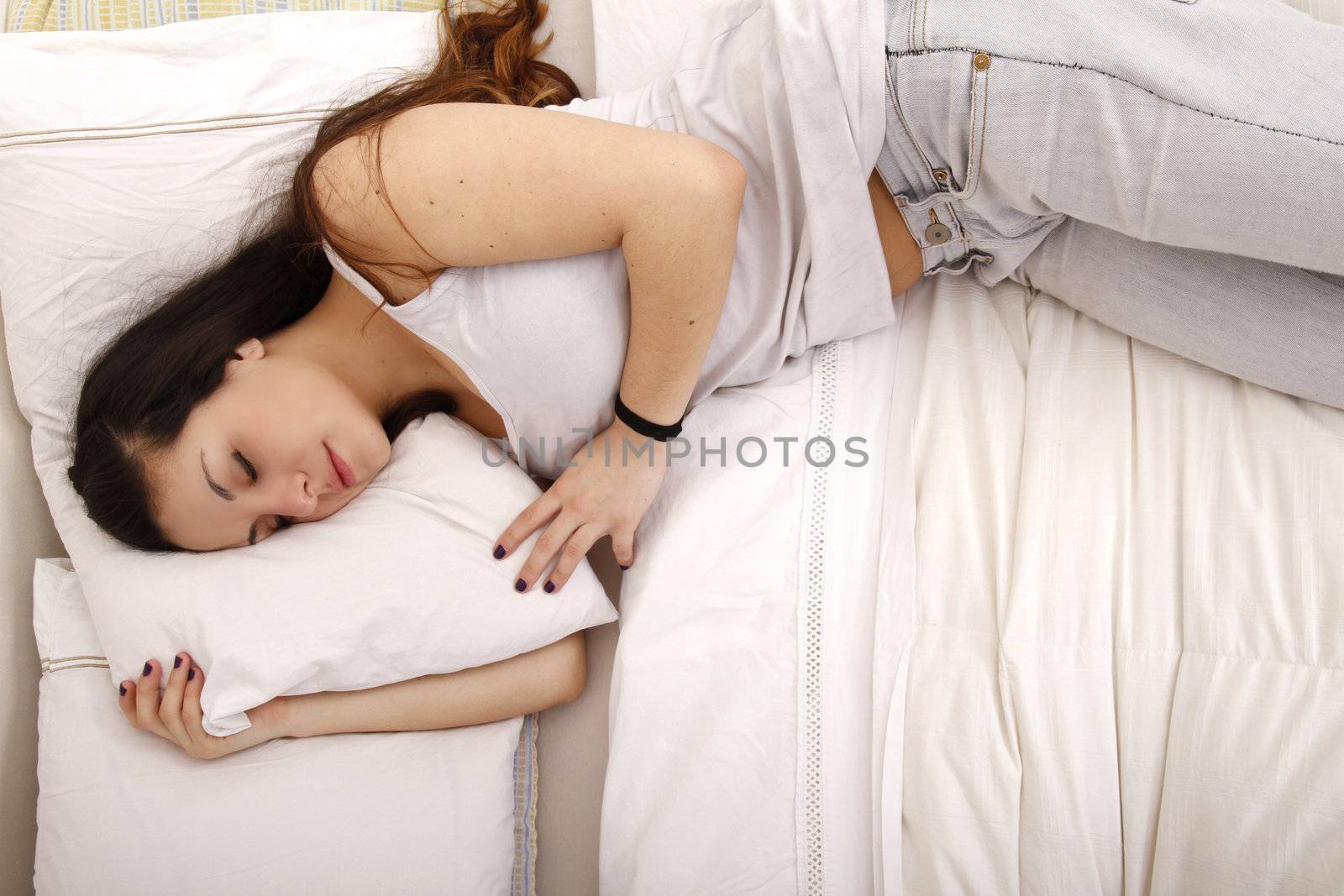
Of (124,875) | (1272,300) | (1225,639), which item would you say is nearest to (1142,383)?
(1272,300)

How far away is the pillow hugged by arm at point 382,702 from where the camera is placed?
40.8 inches

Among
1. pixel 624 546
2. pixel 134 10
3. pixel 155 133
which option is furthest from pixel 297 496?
pixel 134 10

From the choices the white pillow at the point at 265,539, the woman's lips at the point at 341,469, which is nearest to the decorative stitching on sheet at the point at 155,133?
the white pillow at the point at 265,539

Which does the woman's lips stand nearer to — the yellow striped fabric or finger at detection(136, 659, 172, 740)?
finger at detection(136, 659, 172, 740)

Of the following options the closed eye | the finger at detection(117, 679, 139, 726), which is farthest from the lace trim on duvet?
the finger at detection(117, 679, 139, 726)

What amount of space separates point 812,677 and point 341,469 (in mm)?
655

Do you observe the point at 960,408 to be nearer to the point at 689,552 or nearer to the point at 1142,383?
the point at 1142,383

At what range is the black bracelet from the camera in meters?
1.15

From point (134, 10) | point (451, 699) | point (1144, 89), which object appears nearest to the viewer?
point (1144, 89)

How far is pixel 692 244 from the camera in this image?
102 cm

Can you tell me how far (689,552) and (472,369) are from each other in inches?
14.5

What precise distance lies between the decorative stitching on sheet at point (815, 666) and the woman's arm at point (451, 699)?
34 cm

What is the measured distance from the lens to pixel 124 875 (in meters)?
0.99

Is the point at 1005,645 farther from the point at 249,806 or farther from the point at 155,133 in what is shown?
the point at 155,133
